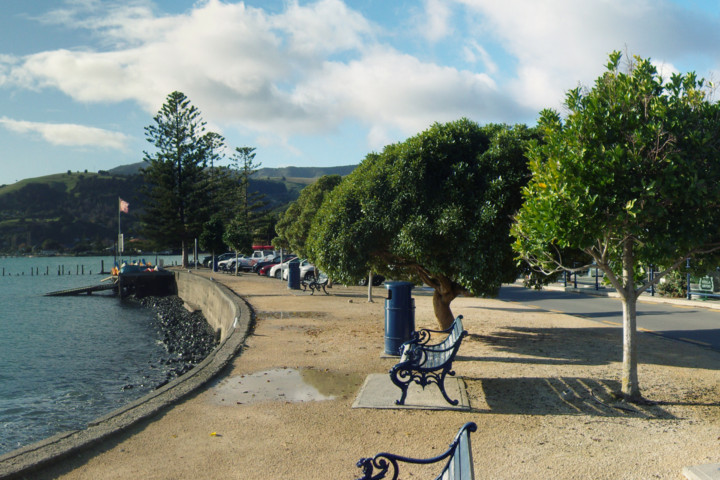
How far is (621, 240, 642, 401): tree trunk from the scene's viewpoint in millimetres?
6176

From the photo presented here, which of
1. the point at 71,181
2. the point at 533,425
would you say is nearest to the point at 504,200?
the point at 533,425

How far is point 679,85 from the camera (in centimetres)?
591

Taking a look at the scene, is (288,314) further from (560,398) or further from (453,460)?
(453,460)

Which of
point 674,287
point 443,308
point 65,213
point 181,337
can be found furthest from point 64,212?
point 443,308

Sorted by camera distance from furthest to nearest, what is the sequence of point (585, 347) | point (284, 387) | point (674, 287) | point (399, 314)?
point (674, 287) → point (585, 347) → point (399, 314) → point (284, 387)

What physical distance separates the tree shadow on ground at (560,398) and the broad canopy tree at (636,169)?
65.5 inches

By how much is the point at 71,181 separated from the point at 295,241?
17135 cm

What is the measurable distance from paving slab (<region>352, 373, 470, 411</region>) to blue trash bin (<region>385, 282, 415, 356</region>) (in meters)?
1.32

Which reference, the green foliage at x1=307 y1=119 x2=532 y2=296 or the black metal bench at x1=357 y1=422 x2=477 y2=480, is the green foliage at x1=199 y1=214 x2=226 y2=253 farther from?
the black metal bench at x1=357 y1=422 x2=477 y2=480

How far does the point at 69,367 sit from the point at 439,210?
11.7 m

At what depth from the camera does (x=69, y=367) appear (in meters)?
14.9

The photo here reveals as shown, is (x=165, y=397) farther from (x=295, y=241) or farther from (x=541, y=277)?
(x=295, y=241)

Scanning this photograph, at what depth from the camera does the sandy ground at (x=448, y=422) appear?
4.43 m

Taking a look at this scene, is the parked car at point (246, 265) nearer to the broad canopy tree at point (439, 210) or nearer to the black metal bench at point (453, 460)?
the broad canopy tree at point (439, 210)
